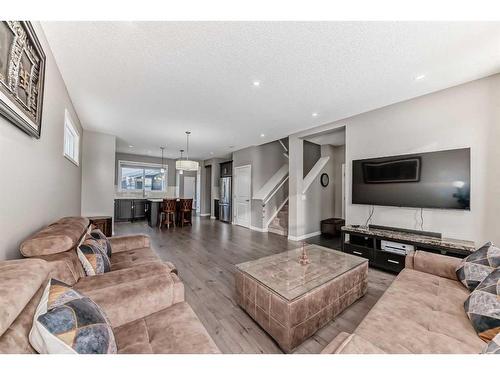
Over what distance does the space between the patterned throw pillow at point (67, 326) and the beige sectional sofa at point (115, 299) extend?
0.05 meters

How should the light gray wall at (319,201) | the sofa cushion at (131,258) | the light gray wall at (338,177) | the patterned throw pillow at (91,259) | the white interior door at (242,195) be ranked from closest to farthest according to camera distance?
the patterned throw pillow at (91,259) → the sofa cushion at (131,258) → the light gray wall at (319,201) → the light gray wall at (338,177) → the white interior door at (242,195)

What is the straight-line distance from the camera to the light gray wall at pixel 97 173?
464 cm

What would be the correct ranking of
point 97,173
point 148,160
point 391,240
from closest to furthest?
point 391,240, point 97,173, point 148,160

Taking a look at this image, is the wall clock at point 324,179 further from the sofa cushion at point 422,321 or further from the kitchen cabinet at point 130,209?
the kitchen cabinet at point 130,209

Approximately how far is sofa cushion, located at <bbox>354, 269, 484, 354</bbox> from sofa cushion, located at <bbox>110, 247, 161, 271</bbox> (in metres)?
1.88

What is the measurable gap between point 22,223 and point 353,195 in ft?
13.4

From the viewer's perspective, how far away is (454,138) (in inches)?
102

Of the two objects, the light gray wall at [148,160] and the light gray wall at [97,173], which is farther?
the light gray wall at [148,160]

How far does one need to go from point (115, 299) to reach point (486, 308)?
2095mm

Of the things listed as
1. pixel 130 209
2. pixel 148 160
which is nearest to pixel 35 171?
pixel 130 209

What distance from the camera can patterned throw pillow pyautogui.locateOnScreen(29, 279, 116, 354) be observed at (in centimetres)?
63

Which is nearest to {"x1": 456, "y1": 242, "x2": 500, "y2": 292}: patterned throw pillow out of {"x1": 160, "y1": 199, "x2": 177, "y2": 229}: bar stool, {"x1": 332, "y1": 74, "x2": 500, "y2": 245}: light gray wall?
{"x1": 332, "y1": 74, "x2": 500, "y2": 245}: light gray wall

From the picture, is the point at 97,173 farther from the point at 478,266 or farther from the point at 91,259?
the point at 478,266

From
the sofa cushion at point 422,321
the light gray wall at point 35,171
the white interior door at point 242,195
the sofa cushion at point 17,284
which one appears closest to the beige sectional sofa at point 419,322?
the sofa cushion at point 422,321
